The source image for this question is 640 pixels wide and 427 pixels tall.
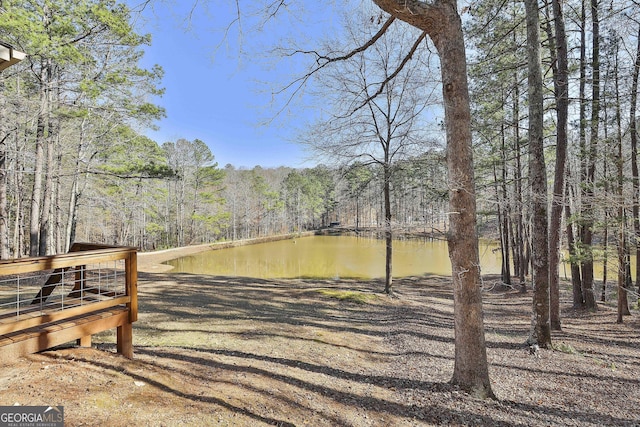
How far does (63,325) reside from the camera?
2.67 metres

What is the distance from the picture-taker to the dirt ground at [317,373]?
2.40 m

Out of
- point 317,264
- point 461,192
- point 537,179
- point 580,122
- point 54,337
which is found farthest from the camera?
point 317,264

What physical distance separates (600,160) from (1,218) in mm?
17427

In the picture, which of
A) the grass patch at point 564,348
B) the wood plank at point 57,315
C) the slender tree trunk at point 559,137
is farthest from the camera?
the slender tree trunk at point 559,137

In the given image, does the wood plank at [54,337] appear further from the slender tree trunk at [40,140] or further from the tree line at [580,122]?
the slender tree trunk at [40,140]

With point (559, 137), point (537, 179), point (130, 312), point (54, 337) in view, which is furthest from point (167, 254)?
point (559, 137)

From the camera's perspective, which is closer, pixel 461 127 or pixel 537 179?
pixel 461 127

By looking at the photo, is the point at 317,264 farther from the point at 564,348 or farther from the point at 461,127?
the point at 461,127

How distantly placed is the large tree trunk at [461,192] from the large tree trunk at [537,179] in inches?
104

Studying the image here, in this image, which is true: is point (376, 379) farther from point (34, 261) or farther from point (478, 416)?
point (34, 261)

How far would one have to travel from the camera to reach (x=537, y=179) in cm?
493

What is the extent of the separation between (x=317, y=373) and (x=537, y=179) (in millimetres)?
4630

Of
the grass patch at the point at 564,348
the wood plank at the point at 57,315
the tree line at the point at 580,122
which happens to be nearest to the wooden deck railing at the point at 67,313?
the wood plank at the point at 57,315

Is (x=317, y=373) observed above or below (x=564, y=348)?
above
